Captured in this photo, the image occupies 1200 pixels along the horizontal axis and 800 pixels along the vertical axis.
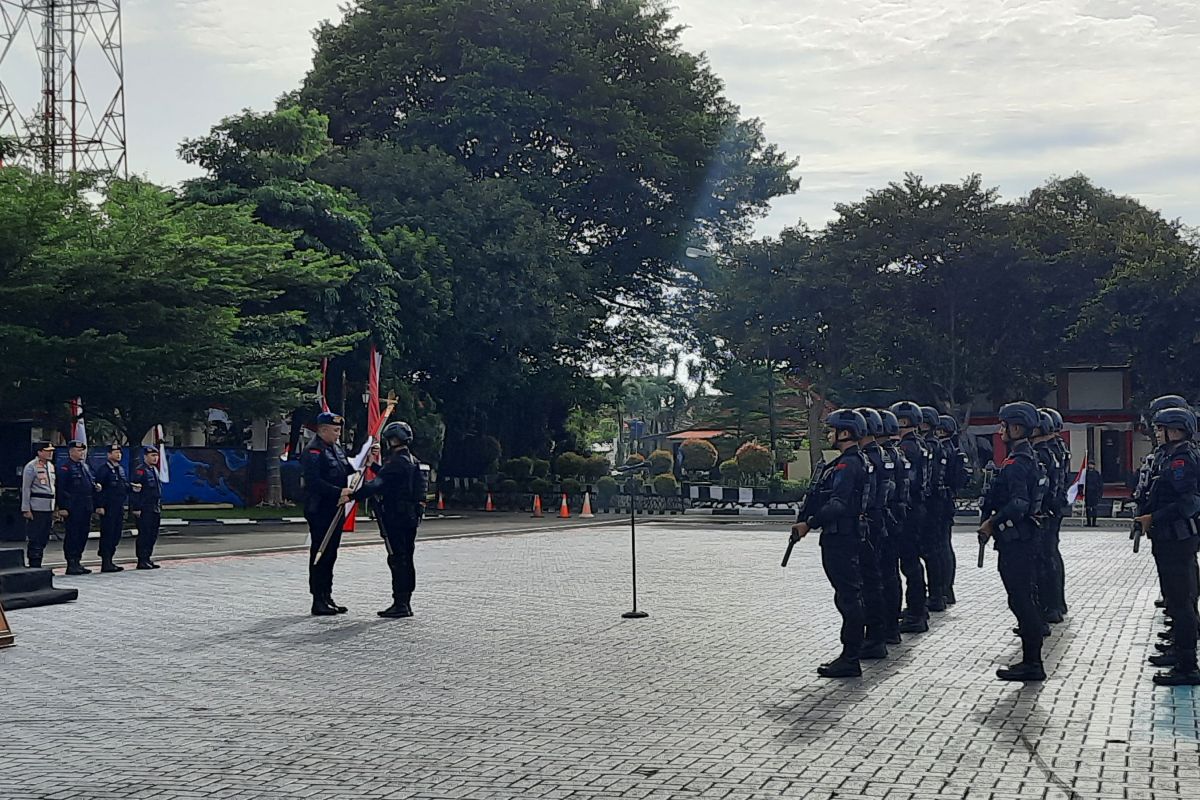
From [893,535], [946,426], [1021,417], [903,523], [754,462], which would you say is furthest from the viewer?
[754,462]

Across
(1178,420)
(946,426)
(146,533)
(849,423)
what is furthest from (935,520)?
(146,533)

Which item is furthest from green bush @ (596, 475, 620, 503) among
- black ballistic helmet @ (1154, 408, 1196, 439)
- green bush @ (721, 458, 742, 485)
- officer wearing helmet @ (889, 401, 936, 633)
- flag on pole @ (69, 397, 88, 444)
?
black ballistic helmet @ (1154, 408, 1196, 439)

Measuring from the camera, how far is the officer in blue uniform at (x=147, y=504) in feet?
67.4

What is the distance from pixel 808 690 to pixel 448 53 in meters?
41.2

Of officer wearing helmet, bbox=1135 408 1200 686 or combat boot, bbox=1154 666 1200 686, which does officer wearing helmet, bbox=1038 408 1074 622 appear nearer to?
officer wearing helmet, bbox=1135 408 1200 686

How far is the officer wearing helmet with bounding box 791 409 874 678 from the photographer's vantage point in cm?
1029

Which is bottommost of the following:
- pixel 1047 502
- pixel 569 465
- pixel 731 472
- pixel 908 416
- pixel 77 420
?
pixel 1047 502

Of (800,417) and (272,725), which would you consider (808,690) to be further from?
(800,417)

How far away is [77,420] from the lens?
29.8 m

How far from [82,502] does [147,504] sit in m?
1.22

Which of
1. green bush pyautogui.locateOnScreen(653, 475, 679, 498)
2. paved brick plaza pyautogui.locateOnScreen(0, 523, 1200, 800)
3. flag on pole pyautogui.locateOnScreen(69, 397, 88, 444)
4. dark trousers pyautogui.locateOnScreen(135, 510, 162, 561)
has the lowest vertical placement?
paved brick plaza pyautogui.locateOnScreen(0, 523, 1200, 800)

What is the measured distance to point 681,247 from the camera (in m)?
50.9

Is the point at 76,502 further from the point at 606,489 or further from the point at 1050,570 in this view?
the point at 606,489

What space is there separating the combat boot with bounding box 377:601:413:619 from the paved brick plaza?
33cm
